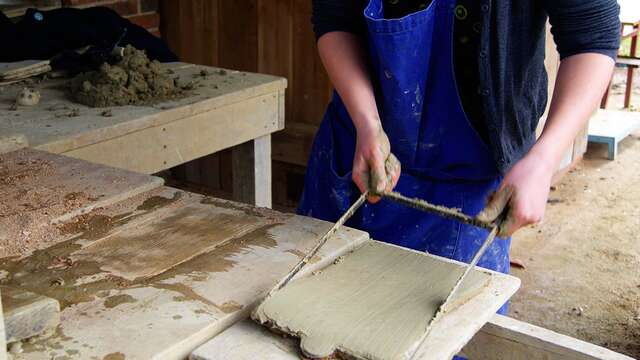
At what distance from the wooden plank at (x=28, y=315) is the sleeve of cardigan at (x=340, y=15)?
97 cm

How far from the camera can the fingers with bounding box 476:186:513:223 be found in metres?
1.39

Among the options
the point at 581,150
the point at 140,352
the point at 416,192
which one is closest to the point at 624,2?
the point at 581,150

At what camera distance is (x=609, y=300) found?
143 inches

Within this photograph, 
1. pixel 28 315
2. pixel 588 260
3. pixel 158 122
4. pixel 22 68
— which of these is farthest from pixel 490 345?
pixel 588 260

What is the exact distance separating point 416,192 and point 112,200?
0.72 metres

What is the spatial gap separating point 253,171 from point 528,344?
194 centimetres

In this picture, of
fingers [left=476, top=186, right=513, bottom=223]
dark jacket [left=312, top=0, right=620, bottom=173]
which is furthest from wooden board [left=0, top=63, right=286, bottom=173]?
fingers [left=476, top=186, right=513, bottom=223]

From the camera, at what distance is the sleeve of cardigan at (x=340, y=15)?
187 centimetres

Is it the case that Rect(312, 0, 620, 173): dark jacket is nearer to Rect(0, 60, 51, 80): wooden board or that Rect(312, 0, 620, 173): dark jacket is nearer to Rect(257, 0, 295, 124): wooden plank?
Rect(0, 60, 51, 80): wooden board

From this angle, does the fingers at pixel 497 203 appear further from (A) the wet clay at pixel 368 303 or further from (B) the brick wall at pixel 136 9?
(B) the brick wall at pixel 136 9

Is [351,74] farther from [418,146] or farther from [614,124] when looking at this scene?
[614,124]

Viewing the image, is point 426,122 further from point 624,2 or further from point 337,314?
point 624,2

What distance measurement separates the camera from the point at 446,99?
1.82m

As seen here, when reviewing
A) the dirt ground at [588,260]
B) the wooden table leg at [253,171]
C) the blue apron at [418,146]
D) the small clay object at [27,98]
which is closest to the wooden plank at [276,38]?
the wooden table leg at [253,171]
